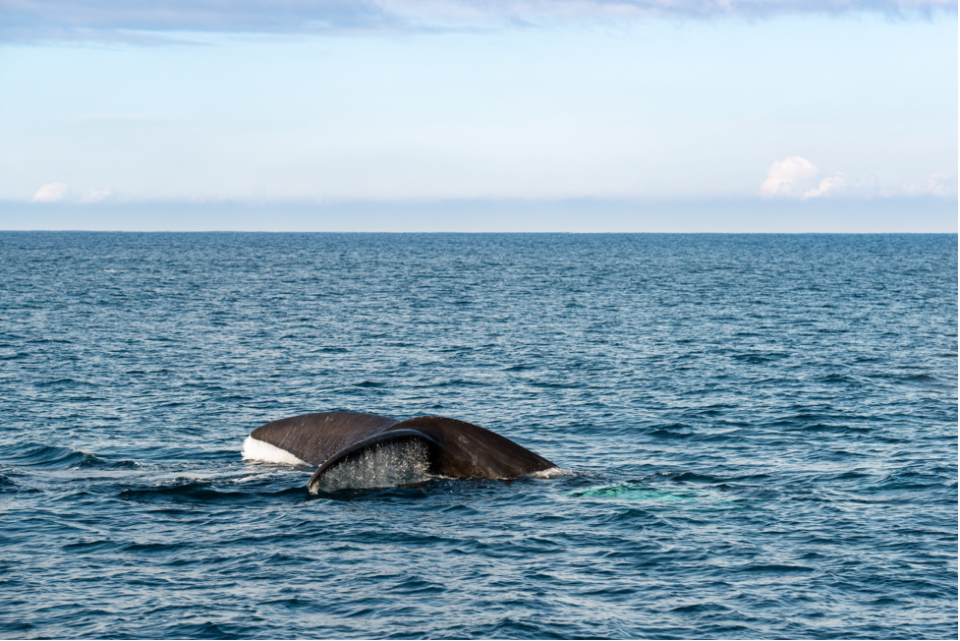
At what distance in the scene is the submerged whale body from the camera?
1902cm

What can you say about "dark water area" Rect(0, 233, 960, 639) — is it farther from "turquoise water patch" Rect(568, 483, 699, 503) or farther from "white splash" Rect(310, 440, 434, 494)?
"white splash" Rect(310, 440, 434, 494)

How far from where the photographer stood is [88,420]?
29047mm

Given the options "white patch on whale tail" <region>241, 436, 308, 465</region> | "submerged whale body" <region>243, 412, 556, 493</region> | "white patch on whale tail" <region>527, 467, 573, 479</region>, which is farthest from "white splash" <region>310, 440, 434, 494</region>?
"white patch on whale tail" <region>527, 467, 573, 479</region>

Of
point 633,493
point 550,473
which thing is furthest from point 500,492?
point 633,493

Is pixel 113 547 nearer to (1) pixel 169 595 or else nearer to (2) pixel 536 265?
(1) pixel 169 595

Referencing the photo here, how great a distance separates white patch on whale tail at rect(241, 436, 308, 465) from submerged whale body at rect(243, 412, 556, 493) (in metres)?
0.04

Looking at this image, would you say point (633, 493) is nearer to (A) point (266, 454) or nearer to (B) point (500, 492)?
(B) point (500, 492)

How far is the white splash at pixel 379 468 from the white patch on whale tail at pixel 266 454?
95.3 inches

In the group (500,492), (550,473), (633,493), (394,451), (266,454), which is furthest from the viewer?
(266,454)

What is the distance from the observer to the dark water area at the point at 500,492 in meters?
14.4

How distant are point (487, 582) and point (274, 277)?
321 feet

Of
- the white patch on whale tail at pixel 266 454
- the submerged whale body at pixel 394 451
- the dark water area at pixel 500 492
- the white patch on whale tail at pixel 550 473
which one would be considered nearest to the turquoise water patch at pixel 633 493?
the dark water area at pixel 500 492

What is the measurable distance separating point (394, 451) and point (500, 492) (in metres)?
2.27

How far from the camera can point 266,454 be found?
73.4 ft
